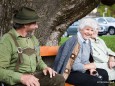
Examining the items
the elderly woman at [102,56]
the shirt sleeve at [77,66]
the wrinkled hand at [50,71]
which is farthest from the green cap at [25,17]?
the elderly woman at [102,56]

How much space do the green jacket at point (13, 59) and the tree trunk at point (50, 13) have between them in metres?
1.55

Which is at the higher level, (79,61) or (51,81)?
(79,61)

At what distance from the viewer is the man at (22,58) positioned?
4492mm

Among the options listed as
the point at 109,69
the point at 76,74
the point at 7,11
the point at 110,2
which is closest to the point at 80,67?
the point at 76,74

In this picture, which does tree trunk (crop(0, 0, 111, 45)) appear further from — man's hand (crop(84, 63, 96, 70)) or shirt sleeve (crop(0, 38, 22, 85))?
shirt sleeve (crop(0, 38, 22, 85))

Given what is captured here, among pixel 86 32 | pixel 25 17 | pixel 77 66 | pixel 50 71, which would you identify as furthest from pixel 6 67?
pixel 86 32

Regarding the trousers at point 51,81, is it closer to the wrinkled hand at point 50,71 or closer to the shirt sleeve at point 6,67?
the wrinkled hand at point 50,71

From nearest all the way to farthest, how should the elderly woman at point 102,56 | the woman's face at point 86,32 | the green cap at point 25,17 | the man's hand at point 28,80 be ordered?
the man's hand at point 28,80 < the green cap at point 25,17 < the woman's face at point 86,32 < the elderly woman at point 102,56

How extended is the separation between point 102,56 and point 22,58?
5.01 ft

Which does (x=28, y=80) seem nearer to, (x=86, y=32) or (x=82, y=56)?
(x=82, y=56)

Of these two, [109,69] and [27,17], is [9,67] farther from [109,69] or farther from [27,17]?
[109,69]

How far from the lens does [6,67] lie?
4.61 metres

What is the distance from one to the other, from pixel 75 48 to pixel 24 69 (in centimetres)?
96

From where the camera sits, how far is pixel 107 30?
114 feet
